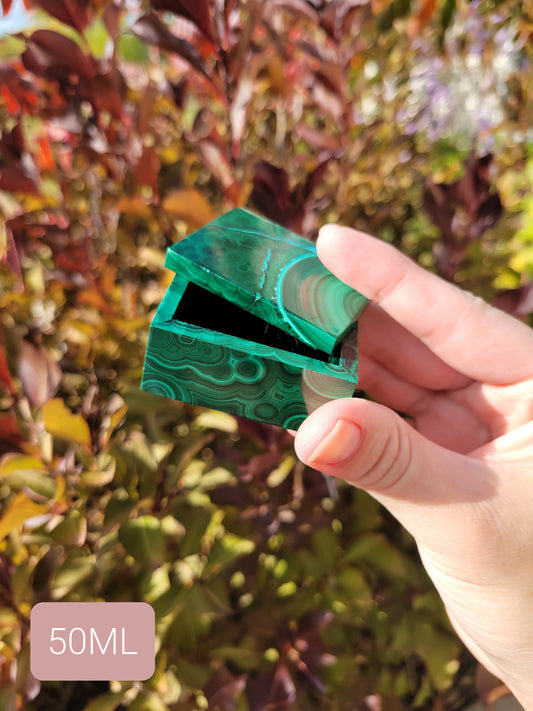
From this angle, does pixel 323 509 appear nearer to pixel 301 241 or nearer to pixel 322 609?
pixel 322 609

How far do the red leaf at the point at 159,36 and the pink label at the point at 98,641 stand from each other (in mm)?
992

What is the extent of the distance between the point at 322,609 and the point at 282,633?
0.10 meters

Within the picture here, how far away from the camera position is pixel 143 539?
92cm

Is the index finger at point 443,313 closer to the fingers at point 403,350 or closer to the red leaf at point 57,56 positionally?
the fingers at point 403,350

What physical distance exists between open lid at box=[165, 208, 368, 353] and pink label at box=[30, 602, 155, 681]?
23.5 inches

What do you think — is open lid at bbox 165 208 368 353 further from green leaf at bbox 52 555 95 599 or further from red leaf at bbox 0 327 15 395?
green leaf at bbox 52 555 95 599

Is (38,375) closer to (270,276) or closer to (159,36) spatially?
(270,276)

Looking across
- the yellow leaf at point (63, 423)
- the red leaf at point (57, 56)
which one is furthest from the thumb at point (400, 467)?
the red leaf at point (57, 56)

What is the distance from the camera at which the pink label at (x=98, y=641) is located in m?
0.94

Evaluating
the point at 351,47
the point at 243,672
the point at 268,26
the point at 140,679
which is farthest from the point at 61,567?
the point at 351,47

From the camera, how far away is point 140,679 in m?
0.98

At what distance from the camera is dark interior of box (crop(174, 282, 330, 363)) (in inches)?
32.3

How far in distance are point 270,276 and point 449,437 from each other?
0.61 metres

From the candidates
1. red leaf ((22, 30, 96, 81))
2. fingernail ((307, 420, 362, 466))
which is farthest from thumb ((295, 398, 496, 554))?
red leaf ((22, 30, 96, 81))
